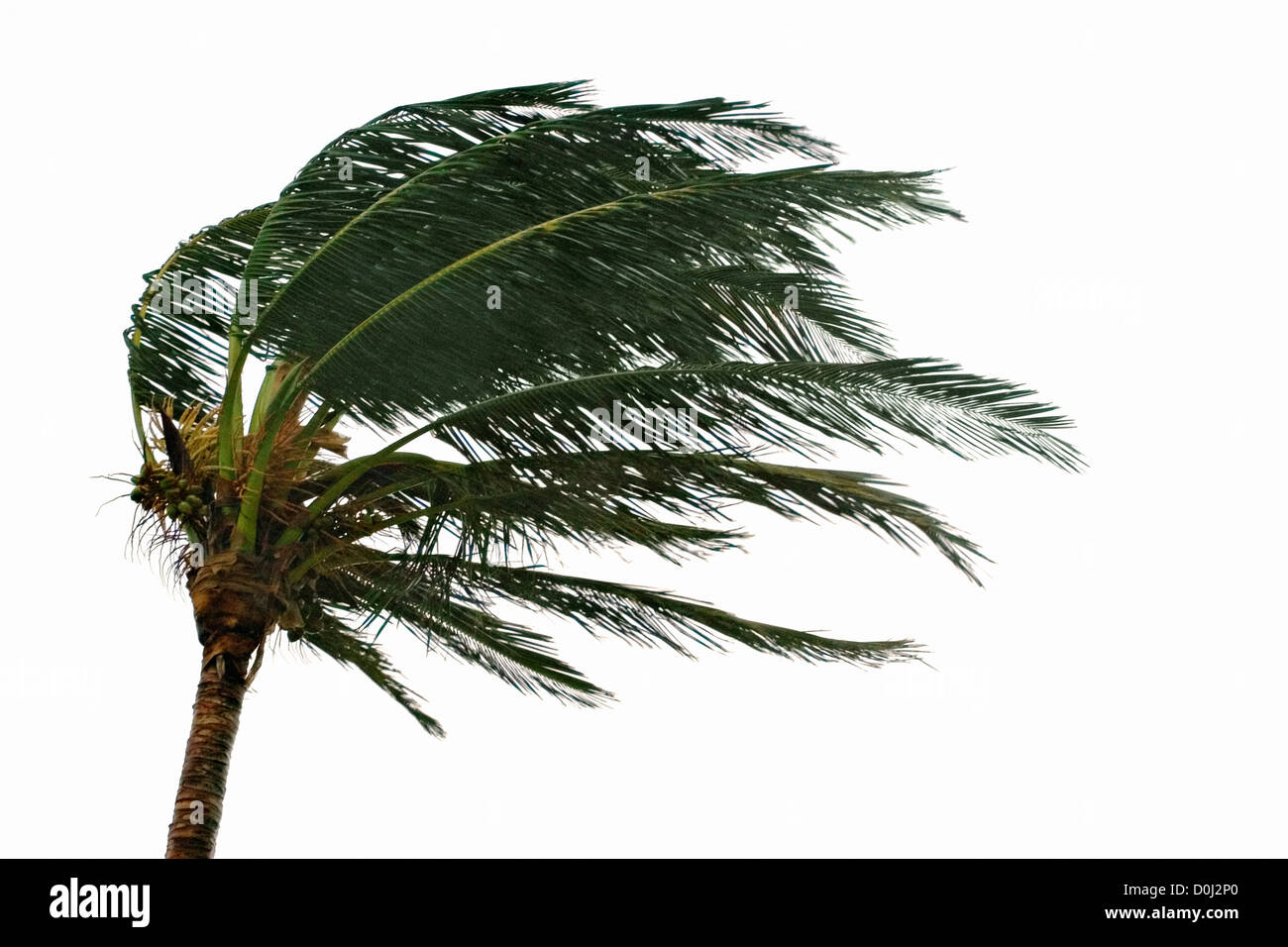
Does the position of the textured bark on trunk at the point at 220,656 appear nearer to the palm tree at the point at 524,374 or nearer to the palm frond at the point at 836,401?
the palm tree at the point at 524,374

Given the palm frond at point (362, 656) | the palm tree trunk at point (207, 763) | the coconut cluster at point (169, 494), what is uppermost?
the coconut cluster at point (169, 494)

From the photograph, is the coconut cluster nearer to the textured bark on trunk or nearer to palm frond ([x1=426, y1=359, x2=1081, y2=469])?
the textured bark on trunk

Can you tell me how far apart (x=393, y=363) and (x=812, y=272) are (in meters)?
2.46

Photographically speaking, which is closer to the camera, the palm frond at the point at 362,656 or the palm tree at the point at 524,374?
the palm tree at the point at 524,374

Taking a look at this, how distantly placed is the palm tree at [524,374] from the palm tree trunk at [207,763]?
0.02m

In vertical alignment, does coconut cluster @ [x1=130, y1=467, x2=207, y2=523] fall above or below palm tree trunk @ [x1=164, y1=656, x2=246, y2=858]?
above

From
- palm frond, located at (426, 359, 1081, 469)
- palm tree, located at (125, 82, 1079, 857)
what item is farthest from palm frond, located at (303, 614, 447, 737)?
palm frond, located at (426, 359, 1081, 469)

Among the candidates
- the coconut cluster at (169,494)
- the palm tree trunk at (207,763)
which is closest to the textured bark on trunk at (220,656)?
the palm tree trunk at (207,763)

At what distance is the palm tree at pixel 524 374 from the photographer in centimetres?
707

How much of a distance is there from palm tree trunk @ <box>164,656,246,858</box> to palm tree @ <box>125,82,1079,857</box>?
0.02 m

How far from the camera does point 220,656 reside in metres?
8.23

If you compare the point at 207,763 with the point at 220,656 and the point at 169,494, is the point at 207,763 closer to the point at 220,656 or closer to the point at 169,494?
the point at 220,656

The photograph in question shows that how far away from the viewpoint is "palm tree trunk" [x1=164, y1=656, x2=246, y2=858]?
7939 millimetres
